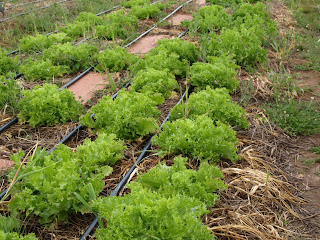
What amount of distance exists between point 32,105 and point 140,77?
5.11ft

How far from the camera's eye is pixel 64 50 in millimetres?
6070

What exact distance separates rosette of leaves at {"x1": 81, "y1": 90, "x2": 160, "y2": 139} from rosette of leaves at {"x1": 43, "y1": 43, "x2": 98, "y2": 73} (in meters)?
2.20

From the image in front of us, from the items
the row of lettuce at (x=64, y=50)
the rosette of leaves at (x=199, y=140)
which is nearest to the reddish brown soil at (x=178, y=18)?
the row of lettuce at (x=64, y=50)

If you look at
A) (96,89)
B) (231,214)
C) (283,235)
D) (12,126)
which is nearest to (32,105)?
(12,126)

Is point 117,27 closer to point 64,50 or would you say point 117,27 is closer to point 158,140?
point 64,50

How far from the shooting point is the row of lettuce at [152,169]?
2.44 m

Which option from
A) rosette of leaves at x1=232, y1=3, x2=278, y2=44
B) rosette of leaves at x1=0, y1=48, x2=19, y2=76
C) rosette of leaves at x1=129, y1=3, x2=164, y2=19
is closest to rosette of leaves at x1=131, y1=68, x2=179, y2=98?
rosette of leaves at x1=0, y1=48, x2=19, y2=76

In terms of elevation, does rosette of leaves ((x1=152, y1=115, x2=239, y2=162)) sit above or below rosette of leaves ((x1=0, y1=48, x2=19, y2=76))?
below

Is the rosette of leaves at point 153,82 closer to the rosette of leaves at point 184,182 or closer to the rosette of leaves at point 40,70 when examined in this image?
the rosette of leaves at point 40,70

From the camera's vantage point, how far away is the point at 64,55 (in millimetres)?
6012

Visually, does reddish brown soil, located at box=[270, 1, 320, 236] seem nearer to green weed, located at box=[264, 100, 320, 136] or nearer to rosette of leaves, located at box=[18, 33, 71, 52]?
green weed, located at box=[264, 100, 320, 136]

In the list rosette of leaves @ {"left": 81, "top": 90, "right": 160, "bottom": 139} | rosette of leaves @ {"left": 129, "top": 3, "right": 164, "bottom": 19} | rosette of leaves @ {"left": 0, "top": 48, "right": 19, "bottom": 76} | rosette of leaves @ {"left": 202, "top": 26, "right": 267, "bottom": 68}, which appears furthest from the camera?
rosette of leaves @ {"left": 129, "top": 3, "right": 164, "bottom": 19}

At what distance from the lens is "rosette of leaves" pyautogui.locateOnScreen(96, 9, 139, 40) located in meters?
7.53

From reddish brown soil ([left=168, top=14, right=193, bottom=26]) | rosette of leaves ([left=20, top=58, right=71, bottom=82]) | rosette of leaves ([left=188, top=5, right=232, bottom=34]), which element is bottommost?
reddish brown soil ([left=168, top=14, right=193, bottom=26])
